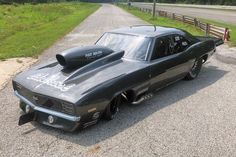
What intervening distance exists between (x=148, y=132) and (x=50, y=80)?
1.91 m

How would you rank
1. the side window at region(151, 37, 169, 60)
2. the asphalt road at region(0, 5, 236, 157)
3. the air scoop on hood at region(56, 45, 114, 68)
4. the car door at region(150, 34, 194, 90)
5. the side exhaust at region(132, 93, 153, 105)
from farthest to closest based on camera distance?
the side window at region(151, 37, 169, 60), the car door at region(150, 34, 194, 90), the side exhaust at region(132, 93, 153, 105), the air scoop on hood at region(56, 45, 114, 68), the asphalt road at region(0, 5, 236, 157)

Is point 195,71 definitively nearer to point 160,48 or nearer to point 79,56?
point 160,48

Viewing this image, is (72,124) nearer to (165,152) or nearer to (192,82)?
(165,152)

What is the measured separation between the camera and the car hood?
5.10 metres

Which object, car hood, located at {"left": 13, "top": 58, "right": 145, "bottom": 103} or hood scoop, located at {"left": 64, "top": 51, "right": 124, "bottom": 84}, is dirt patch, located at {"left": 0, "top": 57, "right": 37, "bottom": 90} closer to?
car hood, located at {"left": 13, "top": 58, "right": 145, "bottom": 103}

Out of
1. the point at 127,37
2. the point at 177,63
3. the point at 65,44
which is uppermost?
the point at 127,37

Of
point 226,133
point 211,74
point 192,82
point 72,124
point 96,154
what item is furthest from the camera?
point 211,74

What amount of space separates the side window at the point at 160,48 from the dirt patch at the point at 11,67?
3791mm

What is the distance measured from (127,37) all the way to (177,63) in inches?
49.8

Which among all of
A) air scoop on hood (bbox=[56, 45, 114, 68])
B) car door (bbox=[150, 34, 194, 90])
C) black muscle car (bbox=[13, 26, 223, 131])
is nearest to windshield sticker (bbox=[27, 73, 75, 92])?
black muscle car (bbox=[13, 26, 223, 131])

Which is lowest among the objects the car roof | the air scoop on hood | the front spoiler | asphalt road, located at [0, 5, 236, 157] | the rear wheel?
asphalt road, located at [0, 5, 236, 157]

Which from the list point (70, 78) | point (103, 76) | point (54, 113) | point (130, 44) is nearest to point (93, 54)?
point (103, 76)

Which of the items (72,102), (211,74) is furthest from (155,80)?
(211,74)

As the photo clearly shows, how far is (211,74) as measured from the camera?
8938mm
